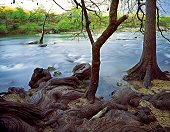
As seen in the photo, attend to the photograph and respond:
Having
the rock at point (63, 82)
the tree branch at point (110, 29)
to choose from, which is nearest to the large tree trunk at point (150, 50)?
the rock at point (63, 82)

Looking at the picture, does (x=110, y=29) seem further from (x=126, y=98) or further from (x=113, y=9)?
(x=126, y=98)

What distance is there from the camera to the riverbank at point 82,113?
4973 mm

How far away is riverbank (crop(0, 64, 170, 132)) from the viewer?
16.3 ft

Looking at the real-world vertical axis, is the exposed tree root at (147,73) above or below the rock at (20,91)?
above

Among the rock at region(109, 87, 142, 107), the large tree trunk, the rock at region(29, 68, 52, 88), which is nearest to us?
the rock at region(109, 87, 142, 107)

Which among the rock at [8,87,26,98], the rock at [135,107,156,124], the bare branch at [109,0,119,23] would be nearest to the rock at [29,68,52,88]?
the rock at [8,87,26,98]

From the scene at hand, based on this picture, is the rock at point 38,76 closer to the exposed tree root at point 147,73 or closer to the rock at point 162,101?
the exposed tree root at point 147,73

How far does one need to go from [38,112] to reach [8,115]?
1014 mm

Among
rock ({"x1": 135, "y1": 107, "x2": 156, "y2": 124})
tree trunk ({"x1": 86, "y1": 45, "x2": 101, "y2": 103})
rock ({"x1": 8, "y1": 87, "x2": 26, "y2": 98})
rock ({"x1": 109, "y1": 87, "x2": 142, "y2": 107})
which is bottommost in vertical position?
rock ({"x1": 8, "y1": 87, "x2": 26, "y2": 98})

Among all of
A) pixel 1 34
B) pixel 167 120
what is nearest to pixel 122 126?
pixel 167 120

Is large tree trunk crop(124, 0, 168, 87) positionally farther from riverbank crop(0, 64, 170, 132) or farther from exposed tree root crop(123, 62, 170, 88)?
riverbank crop(0, 64, 170, 132)

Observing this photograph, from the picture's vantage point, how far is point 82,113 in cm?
602

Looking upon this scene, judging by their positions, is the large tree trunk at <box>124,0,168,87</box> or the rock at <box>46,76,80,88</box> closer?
the rock at <box>46,76,80,88</box>

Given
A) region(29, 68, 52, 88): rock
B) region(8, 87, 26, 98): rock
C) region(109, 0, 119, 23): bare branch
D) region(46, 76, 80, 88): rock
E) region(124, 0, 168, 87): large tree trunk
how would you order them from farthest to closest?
region(29, 68, 52, 88): rock, region(124, 0, 168, 87): large tree trunk, region(8, 87, 26, 98): rock, region(46, 76, 80, 88): rock, region(109, 0, 119, 23): bare branch
